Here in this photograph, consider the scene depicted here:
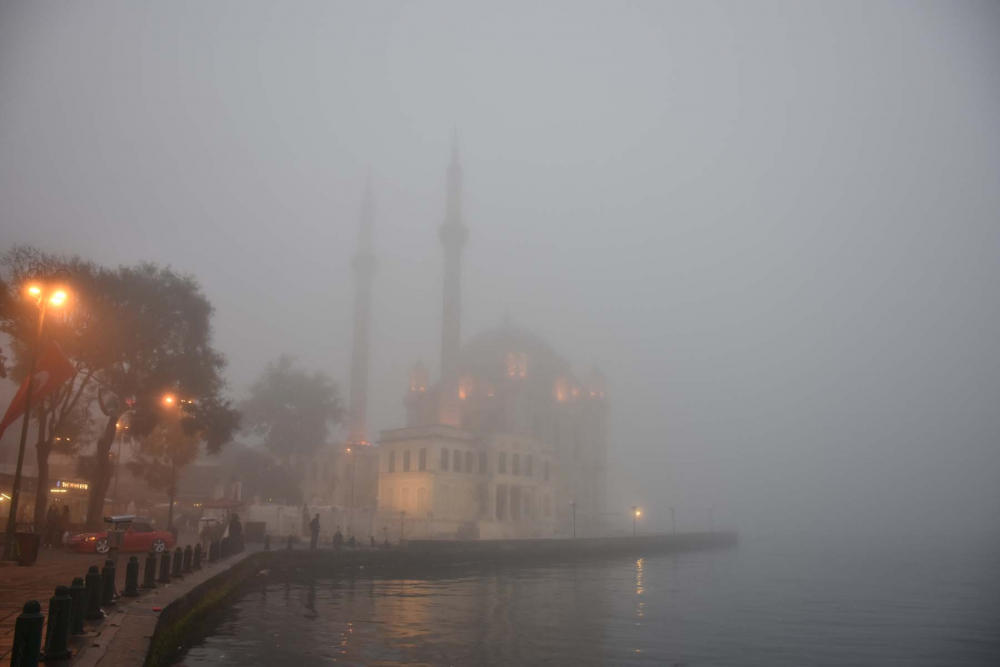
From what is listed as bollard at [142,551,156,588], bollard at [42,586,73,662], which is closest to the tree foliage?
bollard at [142,551,156,588]

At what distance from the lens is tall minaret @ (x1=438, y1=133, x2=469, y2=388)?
3108 inches

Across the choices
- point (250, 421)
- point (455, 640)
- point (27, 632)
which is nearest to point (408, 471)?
point (250, 421)

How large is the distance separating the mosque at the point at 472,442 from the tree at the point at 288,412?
441 cm

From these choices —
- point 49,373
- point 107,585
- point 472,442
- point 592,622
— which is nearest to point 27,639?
point 107,585

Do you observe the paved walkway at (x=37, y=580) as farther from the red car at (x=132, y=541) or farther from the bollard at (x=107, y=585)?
the bollard at (x=107, y=585)

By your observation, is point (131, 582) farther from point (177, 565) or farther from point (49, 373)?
point (49, 373)

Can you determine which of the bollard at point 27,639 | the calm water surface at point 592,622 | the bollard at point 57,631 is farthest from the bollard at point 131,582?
the bollard at point 27,639

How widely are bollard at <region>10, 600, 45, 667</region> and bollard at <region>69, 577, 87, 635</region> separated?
280 cm

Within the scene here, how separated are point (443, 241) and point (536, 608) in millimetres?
63388

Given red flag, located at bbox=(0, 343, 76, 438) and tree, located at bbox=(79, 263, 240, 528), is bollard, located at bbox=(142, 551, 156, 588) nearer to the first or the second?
red flag, located at bbox=(0, 343, 76, 438)

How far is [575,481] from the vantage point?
89000 millimetres

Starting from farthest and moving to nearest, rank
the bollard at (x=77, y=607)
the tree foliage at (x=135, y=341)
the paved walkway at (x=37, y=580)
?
the tree foliage at (x=135, y=341), the paved walkway at (x=37, y=580), the bollard at (x=77, y=607)

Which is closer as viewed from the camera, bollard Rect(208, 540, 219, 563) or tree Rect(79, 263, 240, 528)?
bollard Rect(208, 540, 219, 563)

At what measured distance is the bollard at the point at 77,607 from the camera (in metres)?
9.82
